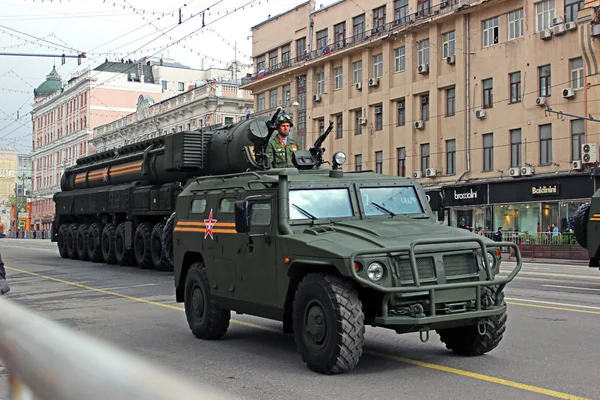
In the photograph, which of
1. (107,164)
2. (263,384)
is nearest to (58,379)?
(263,384)

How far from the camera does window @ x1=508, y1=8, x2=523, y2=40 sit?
36.4m

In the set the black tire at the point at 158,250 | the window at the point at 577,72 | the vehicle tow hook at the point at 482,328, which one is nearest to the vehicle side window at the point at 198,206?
the vehicle tow hook at the point at 482,328

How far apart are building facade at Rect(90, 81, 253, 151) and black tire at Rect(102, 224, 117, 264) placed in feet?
82.4

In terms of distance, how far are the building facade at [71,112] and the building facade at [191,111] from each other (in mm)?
5887

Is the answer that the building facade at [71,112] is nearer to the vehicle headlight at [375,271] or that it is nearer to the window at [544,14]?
the window at [544,14]

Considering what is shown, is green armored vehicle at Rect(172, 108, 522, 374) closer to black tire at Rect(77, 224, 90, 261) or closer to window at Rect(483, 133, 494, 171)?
black tire at Rect(77, 224, 90, 261)

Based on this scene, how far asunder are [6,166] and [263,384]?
12687 centimetres

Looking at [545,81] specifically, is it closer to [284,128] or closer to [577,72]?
[577,72]

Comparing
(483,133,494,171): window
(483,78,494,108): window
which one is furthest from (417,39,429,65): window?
(483,133,494,171): window


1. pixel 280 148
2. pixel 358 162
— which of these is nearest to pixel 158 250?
pixel 280 148

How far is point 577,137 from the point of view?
33.8 meters

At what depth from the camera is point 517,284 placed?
674 inches

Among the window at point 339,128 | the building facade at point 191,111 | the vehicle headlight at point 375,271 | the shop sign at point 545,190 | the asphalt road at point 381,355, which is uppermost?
the building facade at point 191,111

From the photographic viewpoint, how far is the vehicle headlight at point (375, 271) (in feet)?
23.0
